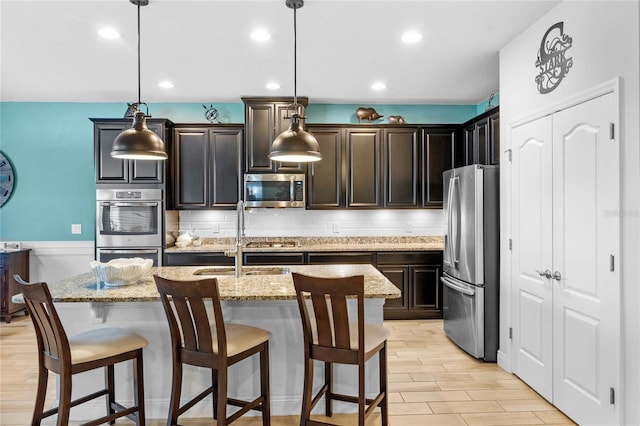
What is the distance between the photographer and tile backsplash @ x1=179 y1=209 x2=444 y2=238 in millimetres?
5469

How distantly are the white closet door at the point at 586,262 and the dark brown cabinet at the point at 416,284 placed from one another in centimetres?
217

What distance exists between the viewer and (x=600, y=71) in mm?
2391

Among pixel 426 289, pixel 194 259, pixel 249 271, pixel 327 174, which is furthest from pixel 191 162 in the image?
pixel 426 289

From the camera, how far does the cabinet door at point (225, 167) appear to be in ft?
16.9

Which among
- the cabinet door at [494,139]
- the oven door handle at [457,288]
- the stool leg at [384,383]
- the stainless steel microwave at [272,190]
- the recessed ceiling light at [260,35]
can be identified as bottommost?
the stool leg at [384,383]

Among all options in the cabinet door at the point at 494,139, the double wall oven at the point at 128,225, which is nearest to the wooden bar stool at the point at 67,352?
the double wall oven at the point at 128,225

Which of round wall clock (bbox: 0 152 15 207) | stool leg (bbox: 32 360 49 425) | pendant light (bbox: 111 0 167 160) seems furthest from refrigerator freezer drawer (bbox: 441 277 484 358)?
round wall clock (bbox: 0 152 15 207)

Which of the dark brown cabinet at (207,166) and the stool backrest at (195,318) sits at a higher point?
the dark brown cabinet at (207,166)

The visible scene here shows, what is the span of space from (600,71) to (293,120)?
71.1 inches

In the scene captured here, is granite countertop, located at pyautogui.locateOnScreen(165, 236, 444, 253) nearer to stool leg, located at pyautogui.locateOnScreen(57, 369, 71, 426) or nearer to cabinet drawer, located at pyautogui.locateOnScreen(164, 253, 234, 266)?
cabinet drawer, located at pyautogui.locateOnScreen(164, 253, 234, 266)

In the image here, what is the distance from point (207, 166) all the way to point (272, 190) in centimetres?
87

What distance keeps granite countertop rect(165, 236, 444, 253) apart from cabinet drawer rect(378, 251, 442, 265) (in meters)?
0.06

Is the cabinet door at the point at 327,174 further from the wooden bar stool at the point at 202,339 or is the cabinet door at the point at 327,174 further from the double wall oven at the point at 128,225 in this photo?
the wooden bar stool at the point at 202,339

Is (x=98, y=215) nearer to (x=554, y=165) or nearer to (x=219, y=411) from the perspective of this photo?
(x=219, y=411)
